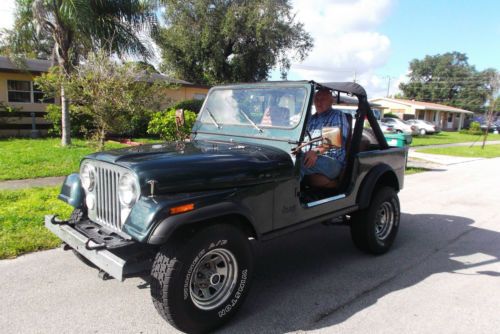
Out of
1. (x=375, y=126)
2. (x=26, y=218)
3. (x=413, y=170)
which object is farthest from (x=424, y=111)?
(x=26, y=218)

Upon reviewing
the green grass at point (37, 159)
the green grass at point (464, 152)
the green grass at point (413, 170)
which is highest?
the green grass at point (464, 152)

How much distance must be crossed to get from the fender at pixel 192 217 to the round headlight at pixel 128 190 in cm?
33

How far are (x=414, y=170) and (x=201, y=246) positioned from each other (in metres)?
10.6

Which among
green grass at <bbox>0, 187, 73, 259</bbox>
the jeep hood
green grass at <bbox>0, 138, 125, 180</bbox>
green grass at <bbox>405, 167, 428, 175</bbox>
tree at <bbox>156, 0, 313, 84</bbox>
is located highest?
tree at <bbox>156, 0, 313, 84</bbox>

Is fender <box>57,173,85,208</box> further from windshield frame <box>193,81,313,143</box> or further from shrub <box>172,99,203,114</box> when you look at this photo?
shrub <box>172,99,203,114</box>

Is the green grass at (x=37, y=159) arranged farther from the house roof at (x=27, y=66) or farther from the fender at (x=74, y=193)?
the fender at (x=74, y=193)

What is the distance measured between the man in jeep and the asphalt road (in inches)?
37.3

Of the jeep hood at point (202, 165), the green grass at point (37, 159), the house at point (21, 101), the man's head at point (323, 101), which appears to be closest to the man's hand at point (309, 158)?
the jeep hood at point (202, 165)

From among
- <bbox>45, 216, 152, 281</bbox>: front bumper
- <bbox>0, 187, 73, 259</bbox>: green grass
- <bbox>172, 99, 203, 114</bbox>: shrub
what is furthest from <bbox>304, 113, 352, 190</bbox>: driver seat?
<bbox>172, 99, 203, 114</bbox>: shrub

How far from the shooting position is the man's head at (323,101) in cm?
441

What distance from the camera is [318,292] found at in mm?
3658

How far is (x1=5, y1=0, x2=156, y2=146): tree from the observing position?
1160 cm

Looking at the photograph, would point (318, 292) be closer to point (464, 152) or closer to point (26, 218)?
point (26, 218)

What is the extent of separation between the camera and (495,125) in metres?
52.1
